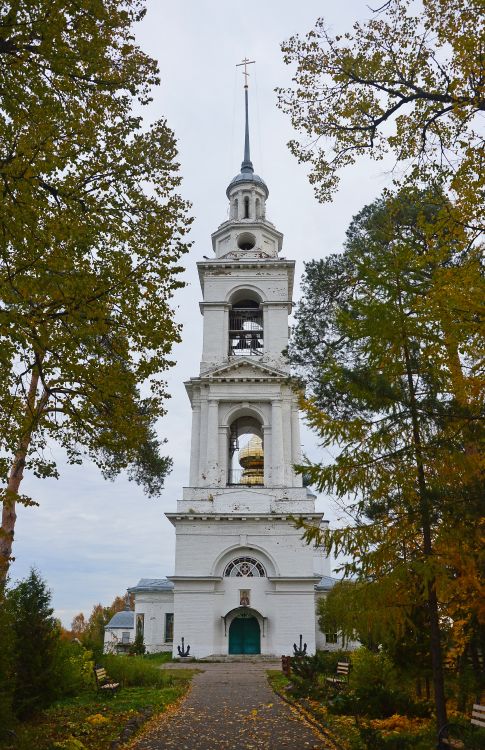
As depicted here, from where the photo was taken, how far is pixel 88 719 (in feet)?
36.3

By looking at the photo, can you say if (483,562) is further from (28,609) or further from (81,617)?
(81,617)

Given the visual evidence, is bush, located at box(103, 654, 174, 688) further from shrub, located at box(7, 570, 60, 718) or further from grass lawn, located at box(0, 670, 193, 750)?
shrub, located at box(7, 570, 60, 718)

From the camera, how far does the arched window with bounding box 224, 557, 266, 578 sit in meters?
28.2

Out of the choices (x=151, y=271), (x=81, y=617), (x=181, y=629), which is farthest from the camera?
(x=81, y=617)

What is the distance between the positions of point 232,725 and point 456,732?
4175 millimetres

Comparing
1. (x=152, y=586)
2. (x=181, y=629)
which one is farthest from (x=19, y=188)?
(x=152, y=586)

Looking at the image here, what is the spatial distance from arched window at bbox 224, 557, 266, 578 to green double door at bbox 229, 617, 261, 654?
71.4 inches

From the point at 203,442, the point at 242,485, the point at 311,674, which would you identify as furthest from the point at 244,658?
the point at 311,674

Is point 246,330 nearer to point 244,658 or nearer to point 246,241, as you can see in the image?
point 246,241

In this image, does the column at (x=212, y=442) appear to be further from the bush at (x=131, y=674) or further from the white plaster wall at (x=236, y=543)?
the bush at (x=131, y=674)

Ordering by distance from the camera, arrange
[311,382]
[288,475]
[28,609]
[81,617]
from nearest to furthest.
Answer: [28,609], [311,382], [288,475], [81,617]

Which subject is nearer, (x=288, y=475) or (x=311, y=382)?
(x=311, y=382)

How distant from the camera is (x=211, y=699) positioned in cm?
1457

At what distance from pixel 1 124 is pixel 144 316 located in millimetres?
3336
